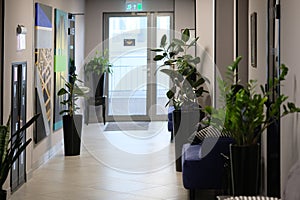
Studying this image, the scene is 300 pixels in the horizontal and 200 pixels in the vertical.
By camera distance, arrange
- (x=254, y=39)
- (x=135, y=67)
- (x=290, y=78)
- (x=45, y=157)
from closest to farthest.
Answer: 1. (x=290, y=78)
2. (x=254, y=39)
3. (x=45, y=157)
4. (x=135, y=67)

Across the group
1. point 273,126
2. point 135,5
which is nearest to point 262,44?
point 273,126

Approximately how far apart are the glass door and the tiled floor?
249 centimetres

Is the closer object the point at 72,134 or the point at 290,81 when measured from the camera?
the point at 290,81

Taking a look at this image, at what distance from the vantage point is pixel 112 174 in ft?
23.1

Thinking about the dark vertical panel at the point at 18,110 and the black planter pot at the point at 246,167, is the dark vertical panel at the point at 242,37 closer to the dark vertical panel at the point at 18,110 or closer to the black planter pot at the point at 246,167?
the dark vertical panel at the point at 18,110

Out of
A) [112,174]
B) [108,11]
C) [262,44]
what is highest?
[108,11]

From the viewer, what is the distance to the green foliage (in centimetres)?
1188

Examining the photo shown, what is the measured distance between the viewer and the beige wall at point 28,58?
5664mm

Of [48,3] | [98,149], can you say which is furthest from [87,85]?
[48,3]

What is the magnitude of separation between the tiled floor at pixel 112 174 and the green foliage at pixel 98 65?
7.18 ft

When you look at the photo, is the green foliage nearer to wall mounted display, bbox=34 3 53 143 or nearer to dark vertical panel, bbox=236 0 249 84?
wall mounted display, bbox=34 3 53 143

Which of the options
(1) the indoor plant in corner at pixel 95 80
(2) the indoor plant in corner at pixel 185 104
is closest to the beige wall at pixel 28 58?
(2) the indoor plant in corner at pixel 185 104

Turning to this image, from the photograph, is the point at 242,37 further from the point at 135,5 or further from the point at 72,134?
the point at 135,5

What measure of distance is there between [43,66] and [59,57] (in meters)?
1.18
